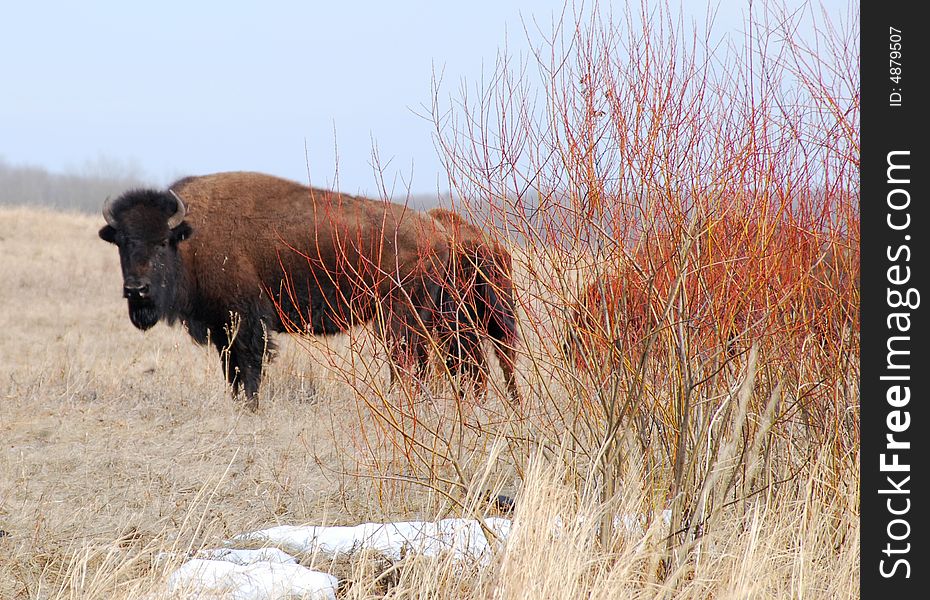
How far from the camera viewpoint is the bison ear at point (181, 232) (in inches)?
294

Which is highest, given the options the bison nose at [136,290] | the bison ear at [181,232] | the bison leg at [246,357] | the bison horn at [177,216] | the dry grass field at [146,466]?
the bison horn at [177,216]

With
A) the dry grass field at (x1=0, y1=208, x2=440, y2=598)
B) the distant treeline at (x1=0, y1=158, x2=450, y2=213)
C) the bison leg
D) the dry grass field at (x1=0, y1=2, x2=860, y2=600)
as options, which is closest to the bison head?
the bison leg

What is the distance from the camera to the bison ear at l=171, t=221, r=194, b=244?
Answer: 7473mm

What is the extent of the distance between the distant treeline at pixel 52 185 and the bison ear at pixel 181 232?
74160 millimetres

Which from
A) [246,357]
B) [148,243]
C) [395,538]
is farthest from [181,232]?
[395,538]

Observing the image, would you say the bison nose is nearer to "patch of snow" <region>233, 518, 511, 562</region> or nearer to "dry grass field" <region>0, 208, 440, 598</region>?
"dry grass field" <region>0, 208, 440, 598</region>

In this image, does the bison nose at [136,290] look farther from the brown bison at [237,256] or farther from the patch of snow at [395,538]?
the patch of snow at [395,538]

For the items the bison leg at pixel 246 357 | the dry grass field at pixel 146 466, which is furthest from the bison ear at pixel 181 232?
the dry grass field at pixel 146 466

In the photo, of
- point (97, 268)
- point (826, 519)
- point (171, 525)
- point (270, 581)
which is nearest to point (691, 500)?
point (826, 519)

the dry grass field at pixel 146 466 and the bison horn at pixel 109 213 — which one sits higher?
the bison horn at pixel 109 213

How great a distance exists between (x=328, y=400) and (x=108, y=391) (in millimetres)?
1814

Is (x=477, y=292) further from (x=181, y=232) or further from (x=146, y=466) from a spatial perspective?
(x=181, y=232)

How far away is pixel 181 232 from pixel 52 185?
88524 millimetres
